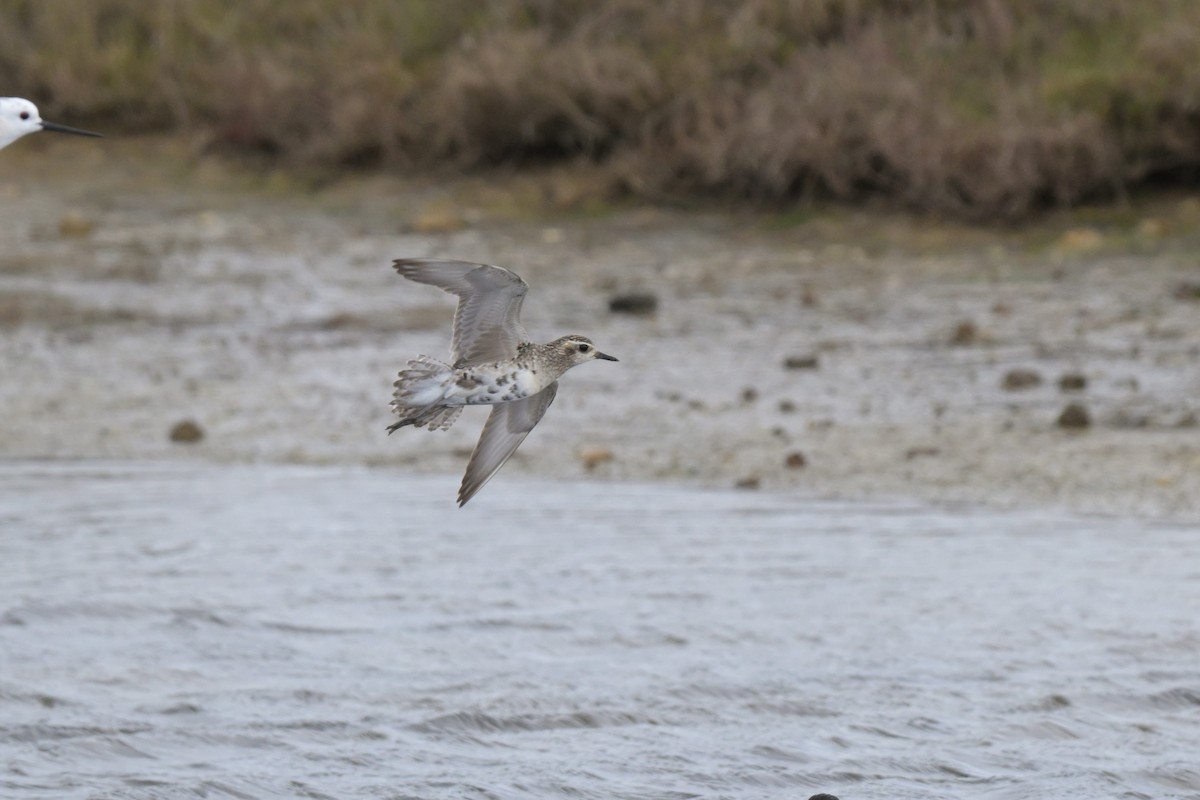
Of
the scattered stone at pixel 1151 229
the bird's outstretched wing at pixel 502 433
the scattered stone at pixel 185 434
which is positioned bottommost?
the scattered stone at pixel 185 434

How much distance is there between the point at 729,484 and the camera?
8898 millimetres

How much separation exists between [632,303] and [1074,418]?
123 inches

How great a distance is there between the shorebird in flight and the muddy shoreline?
3152mm

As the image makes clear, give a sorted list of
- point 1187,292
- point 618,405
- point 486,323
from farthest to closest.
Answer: point 1187,292
point 618,405
point 486,323

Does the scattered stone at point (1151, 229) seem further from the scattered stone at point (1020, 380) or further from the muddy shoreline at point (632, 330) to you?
the scattered stone at point (1020, 380)

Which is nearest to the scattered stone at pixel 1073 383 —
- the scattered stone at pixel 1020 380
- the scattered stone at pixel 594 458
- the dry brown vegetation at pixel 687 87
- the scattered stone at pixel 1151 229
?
the scattered stone at pixel 1020 380

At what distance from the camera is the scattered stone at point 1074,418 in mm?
9180

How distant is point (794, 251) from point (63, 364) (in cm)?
450

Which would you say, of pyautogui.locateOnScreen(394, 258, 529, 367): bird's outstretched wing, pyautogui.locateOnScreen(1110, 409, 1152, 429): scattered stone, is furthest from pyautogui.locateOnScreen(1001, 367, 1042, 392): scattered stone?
pyautogui.locateOnScreen(394, 258, 529, 367): bird's outstretched wing

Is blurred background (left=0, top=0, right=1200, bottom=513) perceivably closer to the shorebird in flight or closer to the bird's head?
the bird's head

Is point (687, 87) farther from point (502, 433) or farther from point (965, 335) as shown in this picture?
point (502, 433)

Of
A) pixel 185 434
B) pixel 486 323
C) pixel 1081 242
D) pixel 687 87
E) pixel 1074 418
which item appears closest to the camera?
pixel 486 323

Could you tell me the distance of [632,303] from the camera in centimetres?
1155

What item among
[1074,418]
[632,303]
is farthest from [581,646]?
[632,303]
